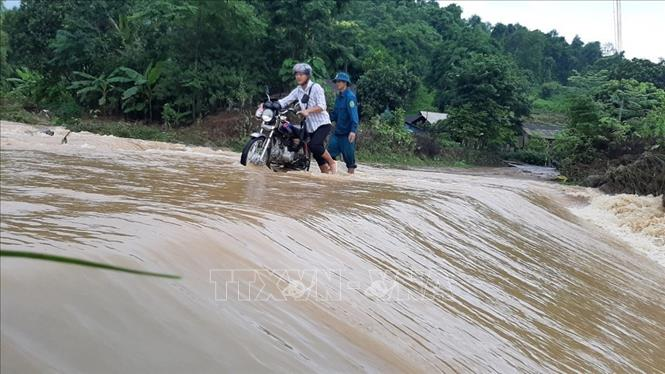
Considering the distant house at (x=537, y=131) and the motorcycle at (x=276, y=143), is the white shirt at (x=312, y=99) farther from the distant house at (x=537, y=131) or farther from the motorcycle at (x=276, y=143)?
the distant house at (x=537, y=131)

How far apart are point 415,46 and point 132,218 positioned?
133ft

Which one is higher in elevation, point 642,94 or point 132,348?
Result: point 642,94

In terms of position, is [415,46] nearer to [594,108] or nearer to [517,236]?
[594,108]

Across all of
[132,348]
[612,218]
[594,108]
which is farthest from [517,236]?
[594,108]

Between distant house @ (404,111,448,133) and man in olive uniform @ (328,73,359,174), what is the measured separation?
76.2ft

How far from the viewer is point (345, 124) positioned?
7.63 metres

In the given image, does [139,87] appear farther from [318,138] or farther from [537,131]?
[537,131]

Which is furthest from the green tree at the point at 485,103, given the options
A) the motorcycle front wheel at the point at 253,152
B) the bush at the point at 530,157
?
the motorcycle front wheel at the point at 253,152

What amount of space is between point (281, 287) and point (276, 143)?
162 inches

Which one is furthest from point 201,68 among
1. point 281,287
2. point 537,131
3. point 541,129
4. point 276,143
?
point 541,129

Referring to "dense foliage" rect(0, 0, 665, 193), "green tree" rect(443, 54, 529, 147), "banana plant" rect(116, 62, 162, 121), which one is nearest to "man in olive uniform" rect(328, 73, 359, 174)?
"dense foliage" rect(0, 0, 665, 193)

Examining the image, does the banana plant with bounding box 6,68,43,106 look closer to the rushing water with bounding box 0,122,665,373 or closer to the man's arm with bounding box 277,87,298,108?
the man's arm with bounding box 277,87,298,108

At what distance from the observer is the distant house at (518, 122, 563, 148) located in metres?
34.6

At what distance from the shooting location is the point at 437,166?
75.1 feet
